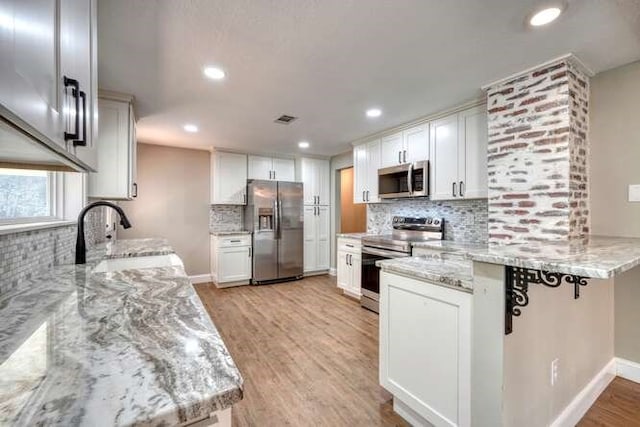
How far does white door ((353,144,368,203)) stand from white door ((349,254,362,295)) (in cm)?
87

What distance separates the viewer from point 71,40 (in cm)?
85

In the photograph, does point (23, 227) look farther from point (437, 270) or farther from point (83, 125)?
point (437, 270)

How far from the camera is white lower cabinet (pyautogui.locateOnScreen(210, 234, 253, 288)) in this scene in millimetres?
4562

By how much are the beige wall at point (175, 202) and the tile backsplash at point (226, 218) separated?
12 centimetres

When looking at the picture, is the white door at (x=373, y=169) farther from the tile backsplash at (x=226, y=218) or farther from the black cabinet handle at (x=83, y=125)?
the black cabinet handle at (x=83, y=125)

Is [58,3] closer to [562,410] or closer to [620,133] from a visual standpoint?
[562,410]

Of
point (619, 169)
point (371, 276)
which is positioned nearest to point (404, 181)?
point (371, 276)

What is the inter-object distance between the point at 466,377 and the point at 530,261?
2.22ft

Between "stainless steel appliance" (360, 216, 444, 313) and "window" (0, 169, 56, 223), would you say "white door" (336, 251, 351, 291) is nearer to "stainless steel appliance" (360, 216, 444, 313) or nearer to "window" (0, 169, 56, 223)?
"stainless steel appliance" (360, 216, 444, 313)

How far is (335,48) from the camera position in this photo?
1851 mm

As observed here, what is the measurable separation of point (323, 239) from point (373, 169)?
2.03 metres

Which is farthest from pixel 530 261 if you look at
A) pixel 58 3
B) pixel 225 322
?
pixel 225 322

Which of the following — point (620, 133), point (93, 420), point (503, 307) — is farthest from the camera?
point (620, 133)

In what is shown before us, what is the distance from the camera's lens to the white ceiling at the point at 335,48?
1518 mm
